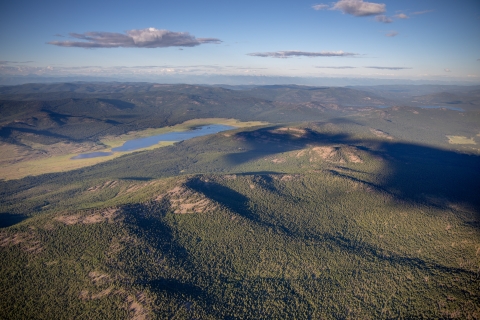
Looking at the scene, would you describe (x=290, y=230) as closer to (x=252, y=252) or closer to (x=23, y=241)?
(x=252, y=252)

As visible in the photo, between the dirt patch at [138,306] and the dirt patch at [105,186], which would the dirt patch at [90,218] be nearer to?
the dirt patch at [138,306]

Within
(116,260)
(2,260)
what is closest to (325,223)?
(116,260)

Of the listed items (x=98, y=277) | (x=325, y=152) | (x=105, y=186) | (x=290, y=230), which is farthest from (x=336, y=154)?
(x=98, y=277)

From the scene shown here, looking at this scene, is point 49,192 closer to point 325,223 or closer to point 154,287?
point 154,287

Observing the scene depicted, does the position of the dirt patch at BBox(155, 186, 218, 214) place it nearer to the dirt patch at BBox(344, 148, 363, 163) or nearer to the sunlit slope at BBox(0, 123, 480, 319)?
the sunlit slope at BBox(0, 123, 480, 319)

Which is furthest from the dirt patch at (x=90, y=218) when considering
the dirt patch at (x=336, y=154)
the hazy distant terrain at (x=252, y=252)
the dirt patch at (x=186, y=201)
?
the dirt patch at (x=336, y=154)
